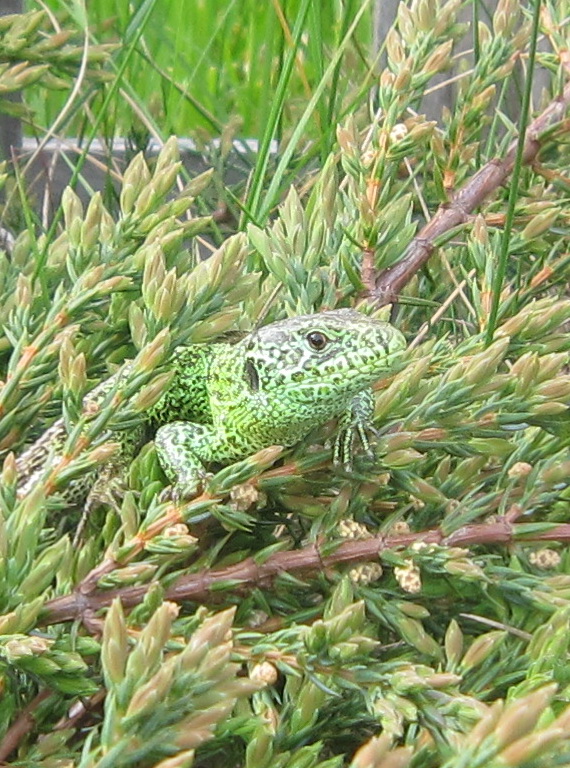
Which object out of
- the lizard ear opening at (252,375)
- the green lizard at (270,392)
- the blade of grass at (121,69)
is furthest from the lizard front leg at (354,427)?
the blade of grass at (121,69)

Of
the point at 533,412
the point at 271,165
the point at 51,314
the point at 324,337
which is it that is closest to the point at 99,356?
the point at 51,314

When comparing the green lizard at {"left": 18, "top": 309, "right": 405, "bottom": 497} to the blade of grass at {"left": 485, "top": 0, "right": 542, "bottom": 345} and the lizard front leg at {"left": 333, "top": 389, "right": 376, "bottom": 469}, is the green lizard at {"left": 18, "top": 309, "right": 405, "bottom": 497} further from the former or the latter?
the blade of grass at {"left": 485, "top": 0, "right": 542, "bottom": 345}

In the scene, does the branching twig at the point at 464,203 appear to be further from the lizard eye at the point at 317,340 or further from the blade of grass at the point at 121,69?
the blade of grass at the point at 121,69

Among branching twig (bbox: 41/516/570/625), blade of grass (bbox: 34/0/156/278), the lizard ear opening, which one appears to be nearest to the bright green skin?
the lizard ear opening

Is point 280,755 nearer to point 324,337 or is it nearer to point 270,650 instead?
point 270,650

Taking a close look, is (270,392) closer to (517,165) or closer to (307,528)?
(307,528)

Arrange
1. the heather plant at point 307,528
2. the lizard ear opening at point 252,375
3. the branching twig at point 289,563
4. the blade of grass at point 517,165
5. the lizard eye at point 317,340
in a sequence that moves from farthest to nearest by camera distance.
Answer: the lizard ear opening at point 252,375 < the lizard eye at point 317,340 < the blade of grass at point 517,165 < the branching twig at point 289,563 < the heather plant at point 307,528
